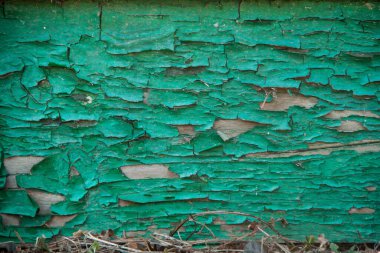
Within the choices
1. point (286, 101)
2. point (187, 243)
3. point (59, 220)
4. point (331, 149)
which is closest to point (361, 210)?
point (331, 149)

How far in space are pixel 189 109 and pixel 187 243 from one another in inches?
20.1

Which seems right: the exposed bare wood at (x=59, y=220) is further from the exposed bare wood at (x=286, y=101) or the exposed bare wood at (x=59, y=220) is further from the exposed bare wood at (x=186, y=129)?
the exposed bare wood at (x=286, y=101)

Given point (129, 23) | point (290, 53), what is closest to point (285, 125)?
point (290, 53)

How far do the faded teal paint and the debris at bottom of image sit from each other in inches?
2.6

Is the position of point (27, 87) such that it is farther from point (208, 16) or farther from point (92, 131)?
point (208, 16)

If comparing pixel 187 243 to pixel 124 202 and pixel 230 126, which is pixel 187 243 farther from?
pixel 230 126

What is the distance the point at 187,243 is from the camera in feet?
6.51

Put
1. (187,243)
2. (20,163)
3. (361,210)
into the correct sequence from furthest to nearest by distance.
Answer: (361,210) < (20,163) < (187,243)

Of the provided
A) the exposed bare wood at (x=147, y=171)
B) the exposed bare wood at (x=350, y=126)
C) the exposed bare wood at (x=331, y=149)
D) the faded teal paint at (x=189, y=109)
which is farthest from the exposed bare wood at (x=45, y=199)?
the exposed bare wood at (x=350, y=126)

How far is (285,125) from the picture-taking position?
7.13 feet

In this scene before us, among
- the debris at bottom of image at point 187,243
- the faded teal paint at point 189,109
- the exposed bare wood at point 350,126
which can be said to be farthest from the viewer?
the exposed bare wood at point 350,126

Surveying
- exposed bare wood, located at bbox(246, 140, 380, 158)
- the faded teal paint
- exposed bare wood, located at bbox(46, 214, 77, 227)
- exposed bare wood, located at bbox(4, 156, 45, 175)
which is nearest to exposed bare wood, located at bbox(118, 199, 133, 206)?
the faded teal paint

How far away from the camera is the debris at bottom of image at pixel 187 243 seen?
1.94m

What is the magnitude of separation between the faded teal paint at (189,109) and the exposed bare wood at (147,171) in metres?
0.02
